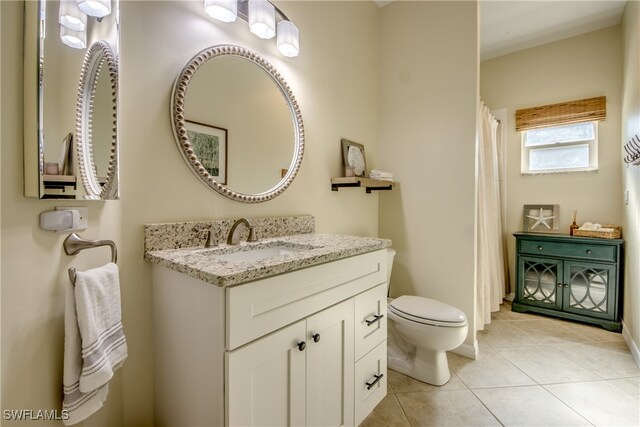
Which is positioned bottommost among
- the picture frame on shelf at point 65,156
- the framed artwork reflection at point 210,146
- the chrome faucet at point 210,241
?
the chrome faucet at point 210,241

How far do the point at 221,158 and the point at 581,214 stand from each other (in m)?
3.47

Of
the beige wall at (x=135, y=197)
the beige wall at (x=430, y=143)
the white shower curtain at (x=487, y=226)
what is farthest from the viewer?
the white shower curtain at (x=487, y=226)

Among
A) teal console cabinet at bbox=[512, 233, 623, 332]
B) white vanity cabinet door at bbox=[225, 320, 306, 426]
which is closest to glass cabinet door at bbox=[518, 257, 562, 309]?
teal console cabinet at bbox=[512, 233, 623, 332]

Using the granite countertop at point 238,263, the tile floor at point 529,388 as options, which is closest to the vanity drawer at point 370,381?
the tile floor at point 529,388

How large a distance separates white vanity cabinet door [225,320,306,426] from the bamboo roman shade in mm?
3409

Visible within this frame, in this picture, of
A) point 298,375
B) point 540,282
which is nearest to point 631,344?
point 540,282

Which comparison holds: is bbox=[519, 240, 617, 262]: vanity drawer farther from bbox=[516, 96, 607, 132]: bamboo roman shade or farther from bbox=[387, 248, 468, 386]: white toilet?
bbox=[387, 248, 468, 386]: white toilet

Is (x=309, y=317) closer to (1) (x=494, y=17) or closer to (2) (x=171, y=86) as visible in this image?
(2) (x=171, y=86)

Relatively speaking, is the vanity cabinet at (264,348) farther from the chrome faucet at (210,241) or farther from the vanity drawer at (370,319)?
the chrome faucet at (210,241)

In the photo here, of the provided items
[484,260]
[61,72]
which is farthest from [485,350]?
[61,72]

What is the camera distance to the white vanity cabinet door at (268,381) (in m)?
0.84

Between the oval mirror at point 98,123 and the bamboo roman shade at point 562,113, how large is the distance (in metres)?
3.69

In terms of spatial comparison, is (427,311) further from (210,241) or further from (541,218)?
(541,218)

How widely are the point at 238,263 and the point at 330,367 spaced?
61cm
